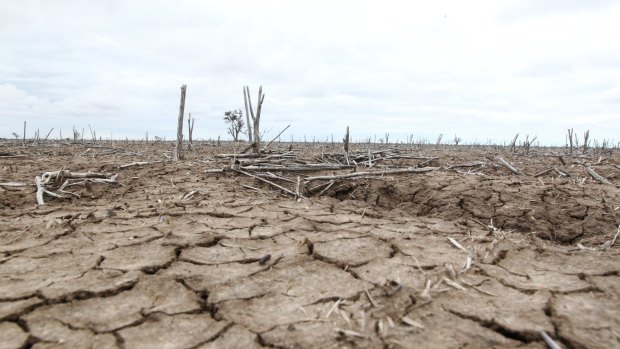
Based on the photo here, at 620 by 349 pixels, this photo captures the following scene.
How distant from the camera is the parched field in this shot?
1.83m

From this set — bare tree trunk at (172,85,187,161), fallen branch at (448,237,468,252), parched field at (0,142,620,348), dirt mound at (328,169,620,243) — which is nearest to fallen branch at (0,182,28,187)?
parched field at (0,142,620,348)

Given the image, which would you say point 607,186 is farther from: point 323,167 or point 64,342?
point 64,342

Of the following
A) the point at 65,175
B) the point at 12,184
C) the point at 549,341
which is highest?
the point at 65,175

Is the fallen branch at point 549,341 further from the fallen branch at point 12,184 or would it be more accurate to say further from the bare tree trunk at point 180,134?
the bare tree trunk at point 180,134

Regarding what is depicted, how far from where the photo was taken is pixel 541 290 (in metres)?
2.25

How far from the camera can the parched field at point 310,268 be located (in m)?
1.83

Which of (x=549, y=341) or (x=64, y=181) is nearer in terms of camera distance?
(x=549, y=341)

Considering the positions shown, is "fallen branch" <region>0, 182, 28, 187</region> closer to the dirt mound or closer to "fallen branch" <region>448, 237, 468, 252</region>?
the dirt mound

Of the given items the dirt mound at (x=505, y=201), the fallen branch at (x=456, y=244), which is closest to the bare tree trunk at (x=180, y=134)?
the dirt mound at (x=505, y=201)

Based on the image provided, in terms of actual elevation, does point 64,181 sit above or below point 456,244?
above

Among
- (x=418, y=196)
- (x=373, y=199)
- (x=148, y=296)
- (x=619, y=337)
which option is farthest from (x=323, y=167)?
(x=619, y=337)

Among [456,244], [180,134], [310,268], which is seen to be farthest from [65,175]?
[456,244]

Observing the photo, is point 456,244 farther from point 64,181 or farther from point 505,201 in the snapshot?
point 64,181

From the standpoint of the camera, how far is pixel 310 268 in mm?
2566
